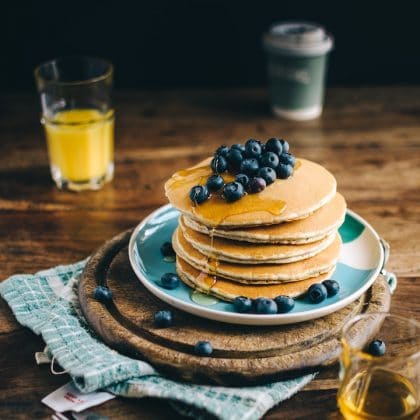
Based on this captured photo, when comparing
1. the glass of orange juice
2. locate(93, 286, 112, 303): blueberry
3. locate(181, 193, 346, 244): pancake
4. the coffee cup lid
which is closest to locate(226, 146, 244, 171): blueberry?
locate(181, 193, 346, 244): pancake

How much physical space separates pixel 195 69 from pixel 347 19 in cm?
70

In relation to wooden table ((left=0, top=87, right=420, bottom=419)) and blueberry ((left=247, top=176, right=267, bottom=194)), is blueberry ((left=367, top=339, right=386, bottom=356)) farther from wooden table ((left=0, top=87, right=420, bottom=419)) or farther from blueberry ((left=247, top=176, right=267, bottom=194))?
blueberry ((left=247, top=176, right=267, bottom=194))

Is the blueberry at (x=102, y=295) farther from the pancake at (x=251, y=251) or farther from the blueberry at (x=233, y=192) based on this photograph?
the blueberry at (x=233, y=192)

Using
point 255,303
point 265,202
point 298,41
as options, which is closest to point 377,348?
point 255,303

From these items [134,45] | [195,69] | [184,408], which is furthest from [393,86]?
[184,408]

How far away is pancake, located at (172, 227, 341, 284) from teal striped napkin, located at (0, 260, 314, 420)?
8.7 inches

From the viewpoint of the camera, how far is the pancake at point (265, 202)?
4.95 feet

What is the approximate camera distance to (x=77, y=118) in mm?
2309

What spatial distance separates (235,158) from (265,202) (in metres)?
0.14

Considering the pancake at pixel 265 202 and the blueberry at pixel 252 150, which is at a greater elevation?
the blueberry at pixel 252 150

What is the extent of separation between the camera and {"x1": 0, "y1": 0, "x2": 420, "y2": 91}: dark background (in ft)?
10.1

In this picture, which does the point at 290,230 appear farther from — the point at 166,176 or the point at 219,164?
the point at 166,176

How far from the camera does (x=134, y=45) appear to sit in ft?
10.4

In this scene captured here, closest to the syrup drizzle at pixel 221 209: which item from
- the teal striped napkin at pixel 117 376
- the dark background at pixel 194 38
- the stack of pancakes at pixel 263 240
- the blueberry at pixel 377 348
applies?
the stack of pancakes at pixel 263 240
